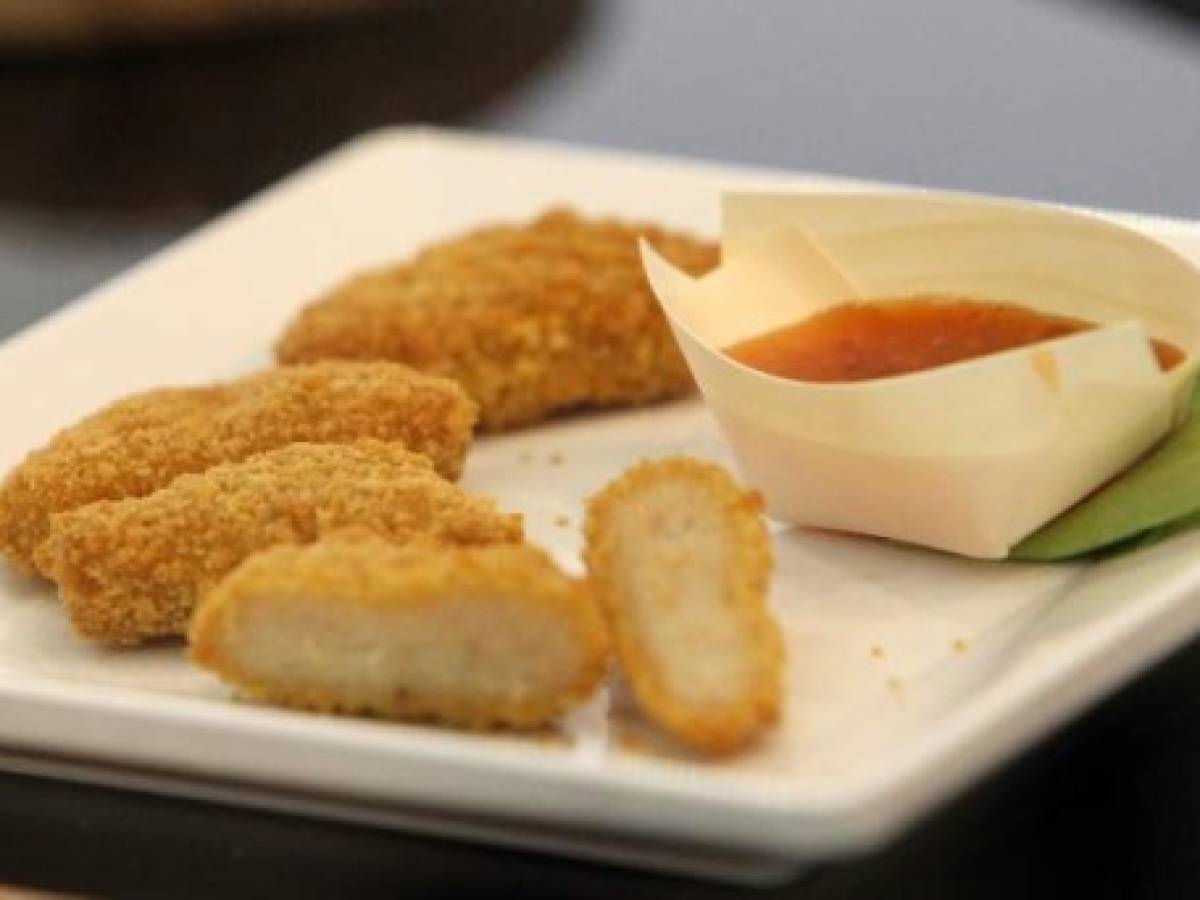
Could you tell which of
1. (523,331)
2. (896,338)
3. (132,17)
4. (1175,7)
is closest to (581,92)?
(132,17)

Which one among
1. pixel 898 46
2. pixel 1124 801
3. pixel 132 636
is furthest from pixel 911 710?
pixel 898 46

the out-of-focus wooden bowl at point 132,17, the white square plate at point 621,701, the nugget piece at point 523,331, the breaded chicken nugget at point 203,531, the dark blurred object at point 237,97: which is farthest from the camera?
the out-of-focus wooden bowl at point 132,17

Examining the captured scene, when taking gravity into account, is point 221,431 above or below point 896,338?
below

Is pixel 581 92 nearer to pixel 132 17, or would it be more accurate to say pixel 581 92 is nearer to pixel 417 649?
pixel 132 17

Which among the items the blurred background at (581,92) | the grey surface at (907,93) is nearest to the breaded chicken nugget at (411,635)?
the blurred background at (581,92)

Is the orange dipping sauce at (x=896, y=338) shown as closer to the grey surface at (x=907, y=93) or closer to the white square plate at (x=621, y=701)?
the white square plate at (x=621, y=701)
